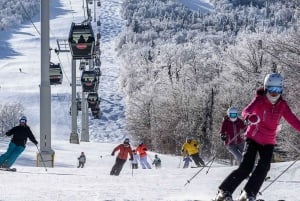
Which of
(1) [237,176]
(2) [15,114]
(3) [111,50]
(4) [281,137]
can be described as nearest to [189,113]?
(4) [281,137]

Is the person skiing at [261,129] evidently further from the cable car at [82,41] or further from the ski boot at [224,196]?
the cable car at [82,41]

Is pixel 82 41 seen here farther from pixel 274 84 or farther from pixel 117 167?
pixel 274 84

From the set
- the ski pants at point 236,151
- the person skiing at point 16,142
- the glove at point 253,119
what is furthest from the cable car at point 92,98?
the glove at point 253,119

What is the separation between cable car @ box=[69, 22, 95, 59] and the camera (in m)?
26.7

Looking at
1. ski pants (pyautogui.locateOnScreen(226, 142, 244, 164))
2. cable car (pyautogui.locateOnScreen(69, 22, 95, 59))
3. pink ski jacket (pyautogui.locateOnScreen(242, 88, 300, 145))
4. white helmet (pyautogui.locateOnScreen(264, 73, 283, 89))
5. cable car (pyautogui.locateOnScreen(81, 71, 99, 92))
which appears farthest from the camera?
cable car (pyautogui.locateOnScreen(81, 71, 99, 92))

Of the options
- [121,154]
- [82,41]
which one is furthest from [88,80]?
[121,154]

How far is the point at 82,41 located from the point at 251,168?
773 inches

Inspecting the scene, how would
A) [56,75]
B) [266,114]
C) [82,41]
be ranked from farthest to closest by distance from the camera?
[56,75]
[82,41]
[266,114]

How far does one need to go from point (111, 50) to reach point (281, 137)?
141881 mm

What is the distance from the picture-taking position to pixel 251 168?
Answer: 25.5ft

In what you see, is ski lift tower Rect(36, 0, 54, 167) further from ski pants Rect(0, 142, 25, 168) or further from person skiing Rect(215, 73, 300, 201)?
person skiing Rect(215, 73, 300, 201)

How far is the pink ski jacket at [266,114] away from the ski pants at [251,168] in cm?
11

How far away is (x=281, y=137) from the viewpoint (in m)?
40.3

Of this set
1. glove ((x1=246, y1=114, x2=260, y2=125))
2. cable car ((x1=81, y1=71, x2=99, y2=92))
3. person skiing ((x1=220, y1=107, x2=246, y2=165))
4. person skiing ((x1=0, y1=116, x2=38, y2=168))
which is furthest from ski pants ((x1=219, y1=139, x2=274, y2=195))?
cable car ((x1=81, y1=71, x2=99, y2=92))
